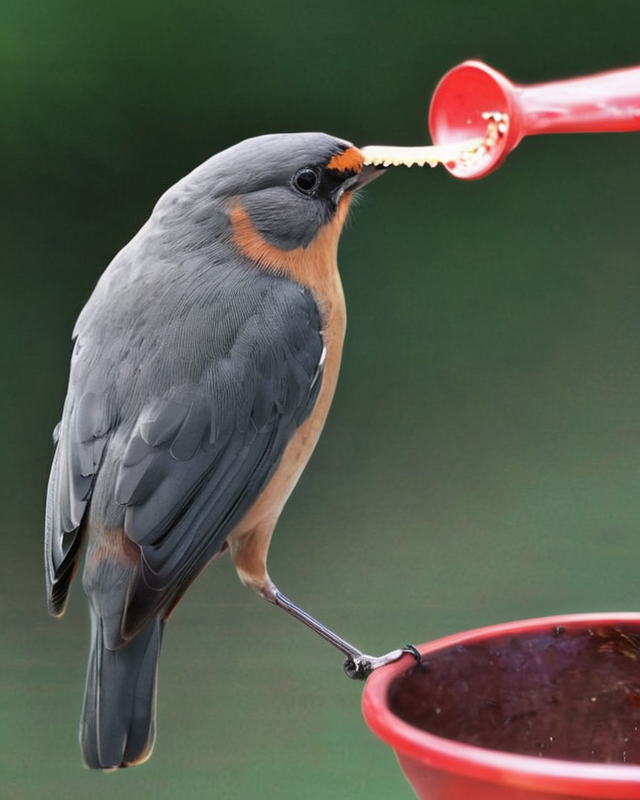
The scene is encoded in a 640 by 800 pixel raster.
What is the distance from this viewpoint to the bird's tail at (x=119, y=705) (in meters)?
2.31

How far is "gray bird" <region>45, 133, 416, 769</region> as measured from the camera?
2.34m

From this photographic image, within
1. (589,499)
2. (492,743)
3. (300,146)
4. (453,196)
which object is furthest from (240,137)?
(492,743)

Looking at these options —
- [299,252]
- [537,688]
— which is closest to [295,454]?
[299,252]

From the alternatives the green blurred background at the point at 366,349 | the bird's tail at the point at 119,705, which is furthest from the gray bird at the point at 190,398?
the green blurred background at the point at 366,349

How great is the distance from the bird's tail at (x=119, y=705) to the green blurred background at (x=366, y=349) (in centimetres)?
169

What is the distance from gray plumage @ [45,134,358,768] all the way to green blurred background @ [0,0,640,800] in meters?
1.58

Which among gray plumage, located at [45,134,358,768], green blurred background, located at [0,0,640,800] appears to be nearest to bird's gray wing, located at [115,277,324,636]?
gray plumage, located at [45,134,358,768]

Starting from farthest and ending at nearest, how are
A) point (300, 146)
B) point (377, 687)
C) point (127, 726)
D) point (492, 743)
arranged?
point (300, 146), point (127, 726), point (492, 743), point (377, 687)

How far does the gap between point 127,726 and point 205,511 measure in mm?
347

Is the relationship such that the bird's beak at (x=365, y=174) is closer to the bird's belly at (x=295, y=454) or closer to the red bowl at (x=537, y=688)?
the bird's belly at (x=295, y=454)

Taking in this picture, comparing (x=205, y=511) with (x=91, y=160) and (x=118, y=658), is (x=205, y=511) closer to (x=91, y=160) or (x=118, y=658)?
(x=118, y=658)

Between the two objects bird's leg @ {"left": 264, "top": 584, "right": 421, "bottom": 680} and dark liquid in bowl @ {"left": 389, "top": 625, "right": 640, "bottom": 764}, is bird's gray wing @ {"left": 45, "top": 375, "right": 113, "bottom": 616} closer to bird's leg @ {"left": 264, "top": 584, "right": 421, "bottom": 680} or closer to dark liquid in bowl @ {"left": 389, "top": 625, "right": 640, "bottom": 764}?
bird's leg @ {"left": 264, "top": 584, "right": 421, "bottom": 680}

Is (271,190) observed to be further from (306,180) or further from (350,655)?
(350,655)

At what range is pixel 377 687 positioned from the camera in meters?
1.87
